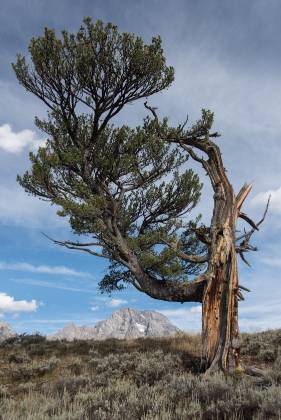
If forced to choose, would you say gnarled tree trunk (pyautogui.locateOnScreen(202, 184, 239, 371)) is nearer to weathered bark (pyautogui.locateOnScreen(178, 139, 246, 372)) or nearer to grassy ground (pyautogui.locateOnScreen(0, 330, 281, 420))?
weathered bark (pyautogui.locateOnScreen(178, 139, 246, 372))

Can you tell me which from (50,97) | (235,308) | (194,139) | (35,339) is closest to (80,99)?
(50,97)

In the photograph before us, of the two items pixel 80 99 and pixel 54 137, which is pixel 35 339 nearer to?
pixel 54 137

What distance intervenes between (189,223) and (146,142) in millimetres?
3985

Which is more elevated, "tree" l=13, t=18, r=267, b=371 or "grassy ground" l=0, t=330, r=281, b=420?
"tree" l=13, t=18, r=267, b=371

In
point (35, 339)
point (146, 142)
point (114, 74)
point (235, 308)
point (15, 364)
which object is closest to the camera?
point (235, 308)

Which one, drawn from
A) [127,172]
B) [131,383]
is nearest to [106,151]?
[127,172]

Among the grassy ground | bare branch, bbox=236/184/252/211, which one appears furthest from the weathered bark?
the grassy ground

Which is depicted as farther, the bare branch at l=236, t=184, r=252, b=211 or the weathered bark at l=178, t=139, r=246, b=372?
the bare branch at l=236, t=184, r=252, b=211

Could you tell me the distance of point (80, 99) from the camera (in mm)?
15211

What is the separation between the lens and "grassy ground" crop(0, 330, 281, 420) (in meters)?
6.27

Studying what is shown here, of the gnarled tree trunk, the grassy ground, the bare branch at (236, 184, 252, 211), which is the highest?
the bare branch at (236, 184, 252, 211)

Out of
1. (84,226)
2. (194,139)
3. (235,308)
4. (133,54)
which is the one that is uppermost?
(133,54)

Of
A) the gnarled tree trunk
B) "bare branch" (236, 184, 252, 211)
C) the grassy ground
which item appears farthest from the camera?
"bare branch" (236, 184, 252, 211)

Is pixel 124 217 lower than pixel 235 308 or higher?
higher
